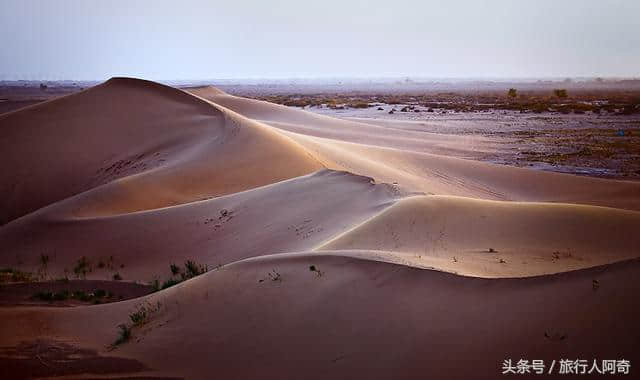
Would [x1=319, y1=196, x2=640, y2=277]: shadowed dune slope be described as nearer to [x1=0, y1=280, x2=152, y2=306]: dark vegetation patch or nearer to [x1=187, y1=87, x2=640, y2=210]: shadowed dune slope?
[x1=0, y1=280, x2=152, y2=306]: dark vegetation patch

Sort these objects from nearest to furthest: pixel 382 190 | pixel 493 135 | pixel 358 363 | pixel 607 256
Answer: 1. pixel 358 363
2. pixel 607 256
3. pixel 382 190
4. pixel 493 135

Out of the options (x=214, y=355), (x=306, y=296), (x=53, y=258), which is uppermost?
(x=306, y=296)

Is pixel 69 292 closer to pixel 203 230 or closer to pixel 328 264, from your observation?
pixel 203 230

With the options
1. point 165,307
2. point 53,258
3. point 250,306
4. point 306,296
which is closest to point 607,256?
point 306,296

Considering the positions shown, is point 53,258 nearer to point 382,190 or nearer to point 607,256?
point 382,190

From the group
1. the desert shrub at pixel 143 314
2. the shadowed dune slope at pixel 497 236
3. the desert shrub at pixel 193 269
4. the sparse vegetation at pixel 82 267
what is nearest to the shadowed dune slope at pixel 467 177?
the shadowed dune slope at pixel 497 236

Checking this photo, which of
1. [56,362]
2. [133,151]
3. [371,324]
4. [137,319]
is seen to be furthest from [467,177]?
[56,362]

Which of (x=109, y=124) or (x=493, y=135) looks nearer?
(x=109, y=124)

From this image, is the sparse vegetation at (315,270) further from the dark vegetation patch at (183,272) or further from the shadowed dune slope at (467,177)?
the shadowed dune slope at (467,177)
